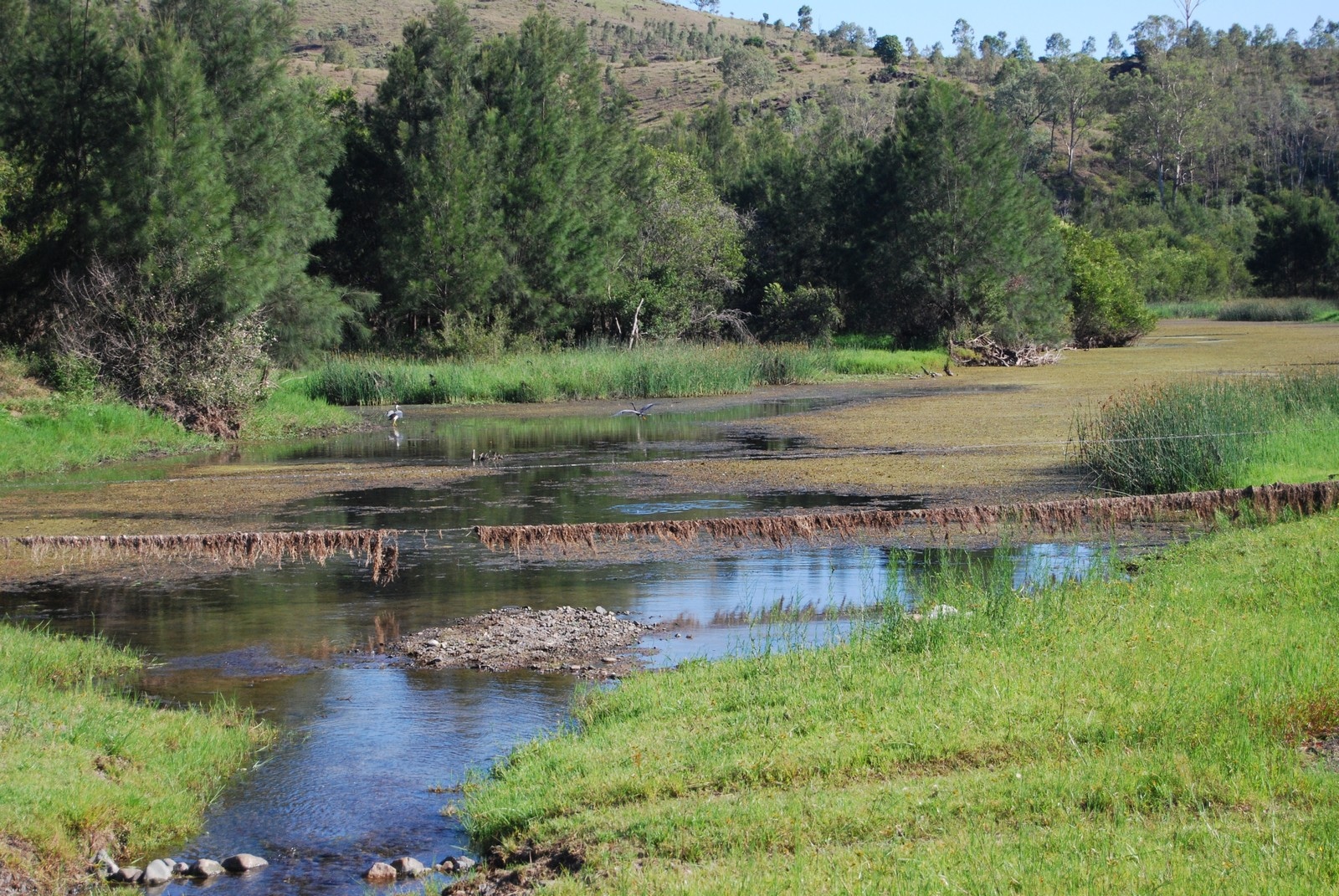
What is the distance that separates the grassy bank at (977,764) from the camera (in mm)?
5152

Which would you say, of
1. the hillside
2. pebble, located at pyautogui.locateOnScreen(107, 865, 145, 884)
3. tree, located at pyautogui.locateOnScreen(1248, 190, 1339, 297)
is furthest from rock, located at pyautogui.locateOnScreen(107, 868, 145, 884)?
the hillside

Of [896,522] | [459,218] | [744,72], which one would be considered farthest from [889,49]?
[896,522]

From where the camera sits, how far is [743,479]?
21141mm

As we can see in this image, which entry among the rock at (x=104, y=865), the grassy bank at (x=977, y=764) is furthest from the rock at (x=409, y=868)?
the rock at (x=104, y=865)

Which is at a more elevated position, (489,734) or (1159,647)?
(1159,647)

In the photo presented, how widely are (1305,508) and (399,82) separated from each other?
4284 cm

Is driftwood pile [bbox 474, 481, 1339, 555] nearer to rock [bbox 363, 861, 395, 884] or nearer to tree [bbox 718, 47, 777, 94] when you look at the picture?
rock [bbox 363, 861, 395, 884]

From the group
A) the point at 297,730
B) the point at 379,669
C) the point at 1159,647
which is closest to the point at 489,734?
the point at 297,730

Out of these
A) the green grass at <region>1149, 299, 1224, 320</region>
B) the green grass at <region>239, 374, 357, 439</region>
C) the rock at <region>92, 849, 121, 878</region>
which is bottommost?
the green grass at <region>239, 374, 357, 439</region>

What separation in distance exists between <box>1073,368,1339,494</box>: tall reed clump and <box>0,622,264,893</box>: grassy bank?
12858 mm

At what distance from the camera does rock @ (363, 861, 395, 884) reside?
6.39 meters

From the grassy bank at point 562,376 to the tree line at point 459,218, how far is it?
7.49 ft

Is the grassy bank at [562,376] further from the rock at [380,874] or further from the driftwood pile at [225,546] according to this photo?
the rock at [380,874]

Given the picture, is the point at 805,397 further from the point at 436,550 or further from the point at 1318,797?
the point at 1318,797
